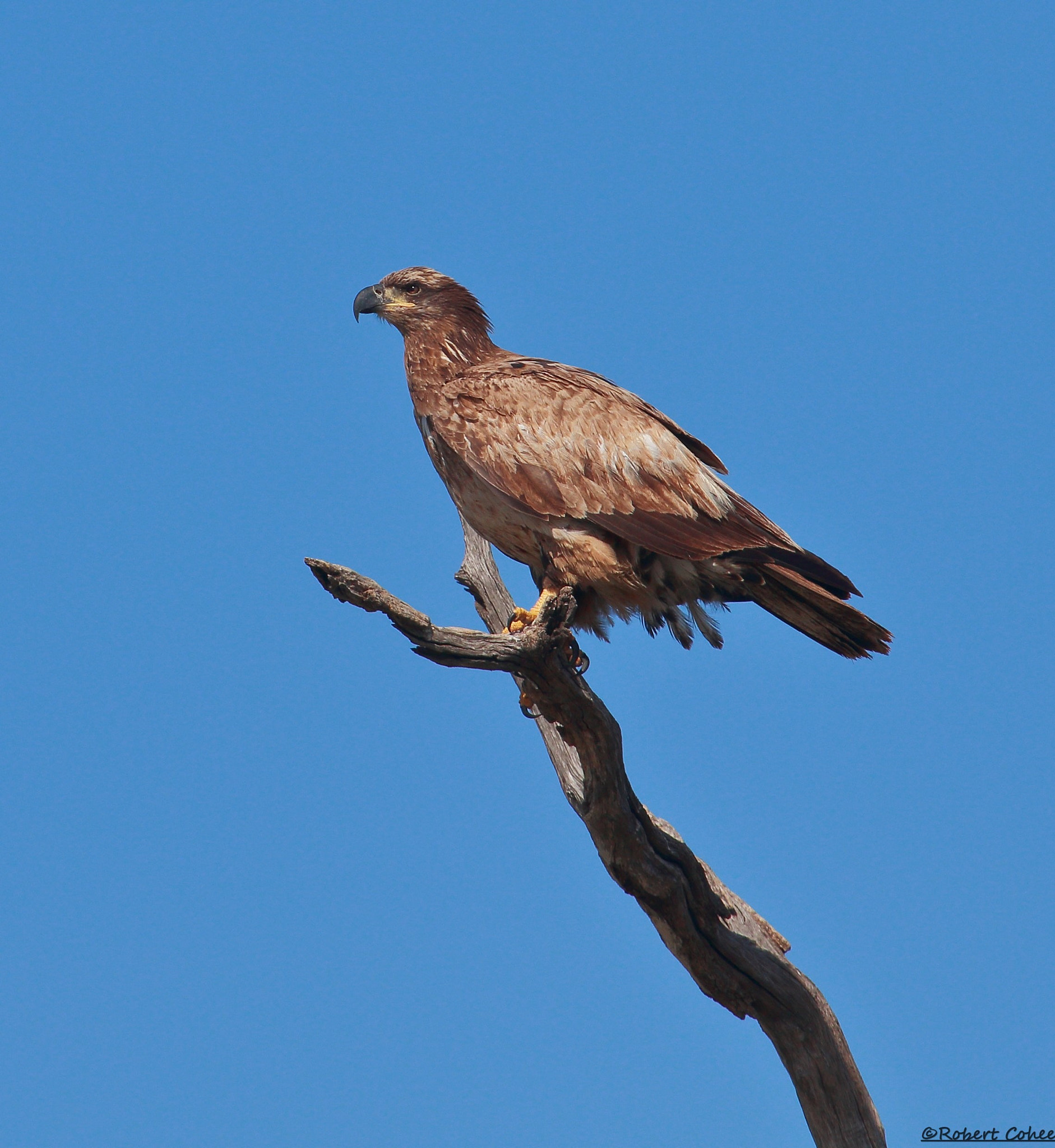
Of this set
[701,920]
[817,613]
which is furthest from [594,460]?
[701,920]

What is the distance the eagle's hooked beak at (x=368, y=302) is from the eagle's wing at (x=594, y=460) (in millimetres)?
1003

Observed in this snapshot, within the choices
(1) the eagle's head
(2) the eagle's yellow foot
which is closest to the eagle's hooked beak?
(1) the eagle's head

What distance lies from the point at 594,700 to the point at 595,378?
82.5 inches

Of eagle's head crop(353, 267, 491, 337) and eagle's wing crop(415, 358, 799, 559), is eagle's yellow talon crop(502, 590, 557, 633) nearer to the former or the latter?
eagle's wing crop(415, 358, 799, 559)

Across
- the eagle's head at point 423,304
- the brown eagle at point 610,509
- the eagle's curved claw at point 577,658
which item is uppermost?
the eagle's head at point 423,304

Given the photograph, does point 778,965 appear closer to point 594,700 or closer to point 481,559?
point 594,700

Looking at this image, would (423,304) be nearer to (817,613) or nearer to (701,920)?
(817,613)

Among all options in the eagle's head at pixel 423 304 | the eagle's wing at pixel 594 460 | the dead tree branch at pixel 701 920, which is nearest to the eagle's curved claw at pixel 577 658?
the dead tree branch at pixel 701 920

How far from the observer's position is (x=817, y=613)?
6270 millimetres

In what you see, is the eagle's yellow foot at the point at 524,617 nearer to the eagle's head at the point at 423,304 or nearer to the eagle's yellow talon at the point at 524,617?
the eagle's yellow talon at the point at 524,617

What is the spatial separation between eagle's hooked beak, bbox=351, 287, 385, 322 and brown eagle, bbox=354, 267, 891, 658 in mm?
848

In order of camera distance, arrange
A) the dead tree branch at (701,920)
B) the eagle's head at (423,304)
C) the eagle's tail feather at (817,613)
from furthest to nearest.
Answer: the eagle's head at (423,304) < the eagle's tail feather at (817,613) < the dead tree branch at (701,920)

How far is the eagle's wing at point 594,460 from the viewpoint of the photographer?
20.4 ft

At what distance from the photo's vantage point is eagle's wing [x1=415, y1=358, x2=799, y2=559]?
20.4 feet
